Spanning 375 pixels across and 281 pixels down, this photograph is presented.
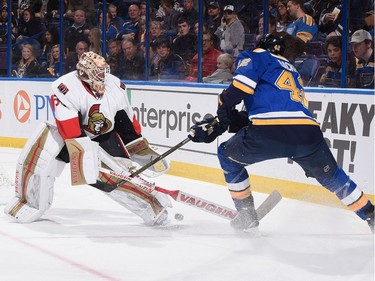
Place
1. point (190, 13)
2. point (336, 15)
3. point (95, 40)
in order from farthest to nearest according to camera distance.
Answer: point (95, 40), point (190, 13), point (336, 15)

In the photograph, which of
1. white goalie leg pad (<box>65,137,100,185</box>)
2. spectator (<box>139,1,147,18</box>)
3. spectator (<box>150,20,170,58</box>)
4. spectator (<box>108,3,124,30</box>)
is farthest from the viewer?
spectator (<box>108,3,124,30</box>)

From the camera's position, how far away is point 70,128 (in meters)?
3.87

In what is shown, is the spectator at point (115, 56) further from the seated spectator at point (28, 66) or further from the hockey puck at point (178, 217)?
the hockey puck at point (178, 217)

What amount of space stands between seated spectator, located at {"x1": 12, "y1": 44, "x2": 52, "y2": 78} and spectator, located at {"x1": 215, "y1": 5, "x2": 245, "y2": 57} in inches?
110

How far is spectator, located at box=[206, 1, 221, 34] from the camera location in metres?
6.21

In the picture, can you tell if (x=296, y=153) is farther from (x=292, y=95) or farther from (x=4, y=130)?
(x=4, y=130)

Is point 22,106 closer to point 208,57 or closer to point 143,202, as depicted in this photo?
point 208,57

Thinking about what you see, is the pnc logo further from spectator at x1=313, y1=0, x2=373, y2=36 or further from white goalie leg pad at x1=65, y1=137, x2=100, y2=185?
white goalie leg pad at x1=65, y1=137, x2=100, y2=185

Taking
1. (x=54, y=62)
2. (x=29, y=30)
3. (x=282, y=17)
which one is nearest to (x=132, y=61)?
(x=54, y=62)

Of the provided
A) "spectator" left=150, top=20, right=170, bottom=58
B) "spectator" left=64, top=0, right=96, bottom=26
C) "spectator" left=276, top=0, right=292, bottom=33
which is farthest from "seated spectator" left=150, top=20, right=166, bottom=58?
"spectator" left=276, top=0, right=292, bottom=33

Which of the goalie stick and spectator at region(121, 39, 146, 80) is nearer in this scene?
the goalie stick

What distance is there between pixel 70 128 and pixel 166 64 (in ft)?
9.92

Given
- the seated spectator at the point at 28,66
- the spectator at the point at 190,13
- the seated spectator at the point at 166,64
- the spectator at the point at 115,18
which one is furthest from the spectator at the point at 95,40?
the spectator at the point at 190,13

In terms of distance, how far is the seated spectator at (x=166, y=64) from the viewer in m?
6.60
